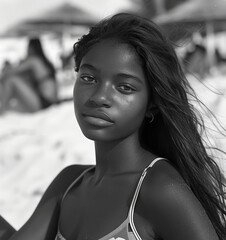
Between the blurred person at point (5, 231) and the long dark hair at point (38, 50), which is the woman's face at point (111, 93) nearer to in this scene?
the blurred person at point (5, 231)

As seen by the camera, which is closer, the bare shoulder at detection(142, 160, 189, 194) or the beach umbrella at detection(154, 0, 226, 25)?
the bare shoulder at detection(142, 160, 189, 194)

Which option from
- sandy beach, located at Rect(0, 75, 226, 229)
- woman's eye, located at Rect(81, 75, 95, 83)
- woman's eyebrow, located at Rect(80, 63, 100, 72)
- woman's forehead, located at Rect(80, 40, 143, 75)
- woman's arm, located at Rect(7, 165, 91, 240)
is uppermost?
woman's forehead, located at Rect(80, 40, 143, 75)

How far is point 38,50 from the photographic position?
496cm

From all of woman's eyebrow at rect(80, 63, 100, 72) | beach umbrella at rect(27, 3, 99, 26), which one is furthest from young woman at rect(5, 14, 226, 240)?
beach umbrella at rect(27, 3, 99, 26)

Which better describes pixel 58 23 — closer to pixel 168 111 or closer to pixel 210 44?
pixel 210 44

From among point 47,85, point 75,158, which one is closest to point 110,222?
point 75,158

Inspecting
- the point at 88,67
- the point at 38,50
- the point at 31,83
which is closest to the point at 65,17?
the point at 38,50

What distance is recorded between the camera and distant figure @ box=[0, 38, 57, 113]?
4.99 m

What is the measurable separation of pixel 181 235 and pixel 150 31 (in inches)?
21.5

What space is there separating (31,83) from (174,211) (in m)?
3.93

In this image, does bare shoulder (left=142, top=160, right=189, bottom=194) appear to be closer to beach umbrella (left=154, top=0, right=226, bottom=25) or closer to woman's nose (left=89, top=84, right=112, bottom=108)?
woman's nose (left=89, top=84, right=112, bottom=108)

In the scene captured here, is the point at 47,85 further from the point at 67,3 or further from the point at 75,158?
the point at 75,158

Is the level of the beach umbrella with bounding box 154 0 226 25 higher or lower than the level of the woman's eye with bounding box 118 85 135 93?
lower

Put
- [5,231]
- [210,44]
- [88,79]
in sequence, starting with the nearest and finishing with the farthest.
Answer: [88,79], [5,231], [210,44]
